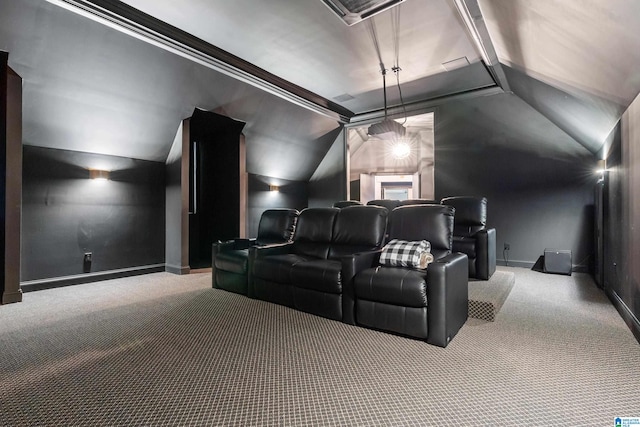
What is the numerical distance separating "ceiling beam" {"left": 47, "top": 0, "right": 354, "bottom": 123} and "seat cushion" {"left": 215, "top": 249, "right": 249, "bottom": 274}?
2.66 m

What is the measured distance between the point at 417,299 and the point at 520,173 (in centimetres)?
431

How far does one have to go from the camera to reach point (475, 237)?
410cm

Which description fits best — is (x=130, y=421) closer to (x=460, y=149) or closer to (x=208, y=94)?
(x=208, y=94)

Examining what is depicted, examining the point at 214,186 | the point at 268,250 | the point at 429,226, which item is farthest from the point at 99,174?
the point at 429,226

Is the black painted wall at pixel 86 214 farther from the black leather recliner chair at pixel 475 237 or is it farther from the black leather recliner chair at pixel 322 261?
the black leather recliner chair at pixel 475 237

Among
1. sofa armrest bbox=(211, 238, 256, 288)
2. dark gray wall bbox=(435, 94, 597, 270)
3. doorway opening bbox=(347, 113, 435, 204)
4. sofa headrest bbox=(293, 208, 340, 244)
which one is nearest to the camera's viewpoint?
sofa headrest bbox=(293, 208, 340, 244)

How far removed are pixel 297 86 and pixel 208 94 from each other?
1.61 meters

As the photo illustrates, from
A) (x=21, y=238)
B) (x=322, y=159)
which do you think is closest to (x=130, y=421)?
(x=21, y=238)

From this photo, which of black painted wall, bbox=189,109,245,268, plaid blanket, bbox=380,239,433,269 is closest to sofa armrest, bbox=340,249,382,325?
plaid blanket, bbox=380,239,433,269

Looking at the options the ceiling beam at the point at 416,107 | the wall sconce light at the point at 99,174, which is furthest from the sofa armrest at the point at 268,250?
the ceiling beam at the point at 416,107

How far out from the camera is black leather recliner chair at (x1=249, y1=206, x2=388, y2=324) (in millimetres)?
2912

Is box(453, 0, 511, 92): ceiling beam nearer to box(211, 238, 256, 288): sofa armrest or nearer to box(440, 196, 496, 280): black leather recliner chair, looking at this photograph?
box(440, 196, 496, 280): black leather recliner chair

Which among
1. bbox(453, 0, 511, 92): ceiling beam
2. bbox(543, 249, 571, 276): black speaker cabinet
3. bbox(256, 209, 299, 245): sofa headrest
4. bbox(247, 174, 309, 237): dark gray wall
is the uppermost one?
bbox(453, 0, 511, 92): ceiling beam

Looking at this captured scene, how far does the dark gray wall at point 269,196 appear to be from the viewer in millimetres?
7090
